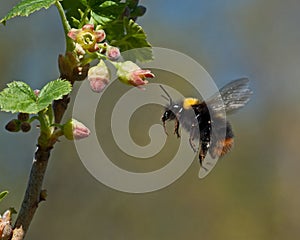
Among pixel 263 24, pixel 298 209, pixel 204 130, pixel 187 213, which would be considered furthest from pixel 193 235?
pixel 204 130

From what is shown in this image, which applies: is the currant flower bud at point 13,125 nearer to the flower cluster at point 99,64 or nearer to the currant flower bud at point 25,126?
the currant flower bud at point 25,126

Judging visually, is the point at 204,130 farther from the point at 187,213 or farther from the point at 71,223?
the point at 187,213

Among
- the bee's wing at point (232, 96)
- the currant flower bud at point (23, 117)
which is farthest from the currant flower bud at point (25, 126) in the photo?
the bee's wing at point (232, 96)

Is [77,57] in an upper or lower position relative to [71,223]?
upper

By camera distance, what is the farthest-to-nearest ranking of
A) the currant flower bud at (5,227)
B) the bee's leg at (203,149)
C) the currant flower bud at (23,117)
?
the bee's leg at (203,149), the currant flower bud at (23,117), the currant flower bud at (5,227)

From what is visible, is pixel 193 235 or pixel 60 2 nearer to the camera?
pixel 60 2
